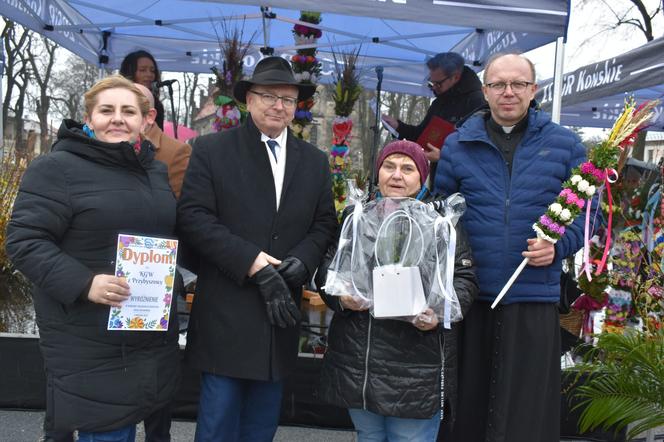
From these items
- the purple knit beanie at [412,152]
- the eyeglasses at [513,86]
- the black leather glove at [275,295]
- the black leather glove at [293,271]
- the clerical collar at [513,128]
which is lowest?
the black leather glove at [275,295]

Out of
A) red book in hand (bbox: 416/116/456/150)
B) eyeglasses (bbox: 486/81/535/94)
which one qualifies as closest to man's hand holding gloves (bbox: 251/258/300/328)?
eyeglasses (bbox: 486/81/535/94)

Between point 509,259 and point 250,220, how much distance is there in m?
1.17

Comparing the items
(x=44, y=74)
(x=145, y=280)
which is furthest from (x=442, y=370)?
(x=44, y=74)

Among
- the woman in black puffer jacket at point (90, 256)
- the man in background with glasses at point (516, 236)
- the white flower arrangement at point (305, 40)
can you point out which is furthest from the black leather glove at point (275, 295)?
the white flower arrangement at point (305, 40)

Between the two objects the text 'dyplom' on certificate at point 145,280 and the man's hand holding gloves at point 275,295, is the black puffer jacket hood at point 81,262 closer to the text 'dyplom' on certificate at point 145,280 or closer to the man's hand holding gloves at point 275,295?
the text 'dyplom' on certificate at point 145,280

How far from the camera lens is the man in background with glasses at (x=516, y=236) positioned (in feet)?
8.75

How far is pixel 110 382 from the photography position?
2279 mm

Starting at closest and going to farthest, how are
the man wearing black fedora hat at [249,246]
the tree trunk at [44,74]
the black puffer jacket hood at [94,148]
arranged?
the black puffer jacket hood at [94,148] < the man wearing black fedora hat at [249,246] < the tree trunk at [44,74]

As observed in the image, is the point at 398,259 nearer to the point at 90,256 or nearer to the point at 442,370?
the point at 442,370

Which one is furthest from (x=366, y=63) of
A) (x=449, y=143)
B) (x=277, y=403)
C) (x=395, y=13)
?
(x=277, y=403)

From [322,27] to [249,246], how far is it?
15.7 feet

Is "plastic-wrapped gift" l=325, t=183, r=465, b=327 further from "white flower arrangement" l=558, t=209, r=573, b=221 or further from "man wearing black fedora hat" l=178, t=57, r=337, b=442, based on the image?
"white flower arrangement" l=558, t=209, r=573, b=221

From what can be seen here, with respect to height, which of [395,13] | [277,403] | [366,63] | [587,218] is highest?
[366,63]

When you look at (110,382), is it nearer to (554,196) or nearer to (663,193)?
(554,196)
